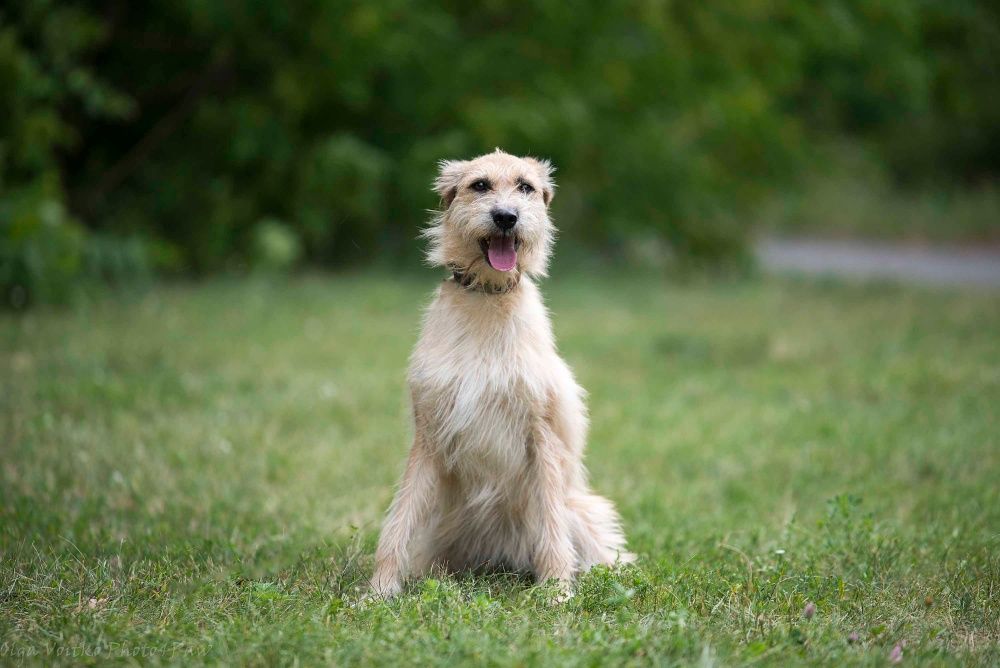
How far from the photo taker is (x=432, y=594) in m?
3.79

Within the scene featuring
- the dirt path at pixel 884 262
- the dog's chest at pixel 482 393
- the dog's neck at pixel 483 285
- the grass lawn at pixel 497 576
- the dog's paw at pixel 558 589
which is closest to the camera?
the grass lawn at pixel 497 576

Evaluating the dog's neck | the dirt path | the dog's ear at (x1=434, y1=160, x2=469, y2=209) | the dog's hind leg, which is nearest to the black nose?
the dog's neck

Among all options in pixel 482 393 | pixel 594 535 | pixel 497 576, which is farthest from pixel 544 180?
pixel 497 576

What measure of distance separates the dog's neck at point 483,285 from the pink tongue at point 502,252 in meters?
0.11

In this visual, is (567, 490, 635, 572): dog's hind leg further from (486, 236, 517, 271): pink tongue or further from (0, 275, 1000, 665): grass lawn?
(486, 236, 517, 271): pink tongue

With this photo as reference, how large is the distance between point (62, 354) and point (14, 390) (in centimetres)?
115

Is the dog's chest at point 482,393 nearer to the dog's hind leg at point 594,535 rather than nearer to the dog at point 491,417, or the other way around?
the dog at point 491,417

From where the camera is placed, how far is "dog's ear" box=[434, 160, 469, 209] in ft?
14.6

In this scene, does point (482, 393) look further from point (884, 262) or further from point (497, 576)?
point (884, 262)

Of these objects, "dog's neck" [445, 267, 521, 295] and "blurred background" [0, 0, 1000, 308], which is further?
"blurred background" [0, 0, 1000, 308]

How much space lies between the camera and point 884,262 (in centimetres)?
1744

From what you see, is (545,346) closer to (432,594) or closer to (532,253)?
(532,253)

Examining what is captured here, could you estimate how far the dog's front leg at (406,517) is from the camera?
13.5 feet

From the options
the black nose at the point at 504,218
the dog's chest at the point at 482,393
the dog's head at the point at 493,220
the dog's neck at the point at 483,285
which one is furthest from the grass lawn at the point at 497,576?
the black nose at the point at 504,218
